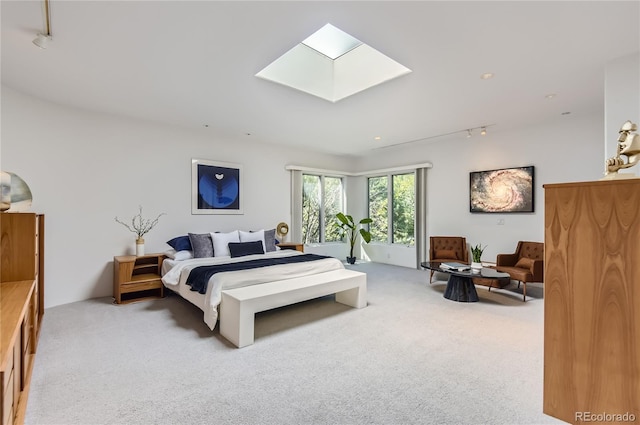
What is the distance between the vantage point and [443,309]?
3707 millimetres

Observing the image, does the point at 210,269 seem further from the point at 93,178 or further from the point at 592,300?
the point at 592,300

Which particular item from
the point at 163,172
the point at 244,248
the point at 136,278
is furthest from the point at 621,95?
the point at 136,278

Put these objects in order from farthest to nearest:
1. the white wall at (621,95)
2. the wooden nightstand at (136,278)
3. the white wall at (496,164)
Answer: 1. the white wall at (496,164)
2. the wooden nightstand at (136,278)
3. the white wall at (621,95)

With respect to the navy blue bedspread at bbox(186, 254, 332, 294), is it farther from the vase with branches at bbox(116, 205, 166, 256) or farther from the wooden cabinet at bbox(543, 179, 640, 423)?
the wooden cabinet at bbox(543, 179, 640, 423)

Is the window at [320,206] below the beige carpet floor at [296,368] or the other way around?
the other way around

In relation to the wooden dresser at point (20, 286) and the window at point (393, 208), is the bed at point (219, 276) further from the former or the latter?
the window at point (393, 208)

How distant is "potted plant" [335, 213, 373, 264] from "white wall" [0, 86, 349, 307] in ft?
9.54

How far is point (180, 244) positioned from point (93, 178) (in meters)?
1.49

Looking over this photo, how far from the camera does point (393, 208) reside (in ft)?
22.8

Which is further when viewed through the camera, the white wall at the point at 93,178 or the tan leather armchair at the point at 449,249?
the tan leather armchair at the point at 449,249

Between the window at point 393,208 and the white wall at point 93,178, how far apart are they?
12.4 ft

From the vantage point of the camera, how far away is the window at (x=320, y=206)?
686cm

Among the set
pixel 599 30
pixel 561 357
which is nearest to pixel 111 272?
pixel 561 357

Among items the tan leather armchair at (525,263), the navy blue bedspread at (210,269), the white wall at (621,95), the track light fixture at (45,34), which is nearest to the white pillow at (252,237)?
the navy blue bedspread at (210,269)
